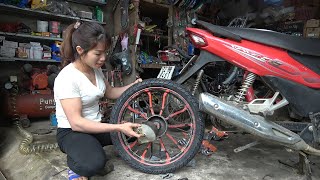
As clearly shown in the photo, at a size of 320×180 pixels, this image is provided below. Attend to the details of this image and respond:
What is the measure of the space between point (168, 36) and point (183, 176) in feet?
10.3

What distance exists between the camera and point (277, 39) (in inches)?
63.7

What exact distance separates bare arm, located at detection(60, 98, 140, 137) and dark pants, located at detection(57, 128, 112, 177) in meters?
0.10

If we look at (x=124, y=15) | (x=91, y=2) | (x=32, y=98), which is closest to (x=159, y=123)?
(x=32, y=98)

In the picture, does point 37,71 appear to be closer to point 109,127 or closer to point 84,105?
point 84,105

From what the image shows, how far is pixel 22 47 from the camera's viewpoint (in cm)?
361

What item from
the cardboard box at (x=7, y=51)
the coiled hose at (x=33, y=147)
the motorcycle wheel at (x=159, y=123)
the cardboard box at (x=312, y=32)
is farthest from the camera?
the cardboard box at (x=312, y=32)

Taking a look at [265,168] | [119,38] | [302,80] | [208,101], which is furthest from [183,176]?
[119,38]

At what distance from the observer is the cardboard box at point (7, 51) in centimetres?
342

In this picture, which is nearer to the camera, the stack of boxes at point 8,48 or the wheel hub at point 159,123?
the wheel hub at point 159,123

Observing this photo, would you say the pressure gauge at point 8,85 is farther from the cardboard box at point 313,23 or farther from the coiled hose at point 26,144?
the cardboard box at point 313,23

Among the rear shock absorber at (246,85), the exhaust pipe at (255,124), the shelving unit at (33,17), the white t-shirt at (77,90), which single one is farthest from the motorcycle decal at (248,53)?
the shelving unit at (33,17)

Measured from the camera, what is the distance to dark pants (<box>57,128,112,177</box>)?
1437 millimetres

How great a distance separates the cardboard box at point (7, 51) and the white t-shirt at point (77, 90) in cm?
235

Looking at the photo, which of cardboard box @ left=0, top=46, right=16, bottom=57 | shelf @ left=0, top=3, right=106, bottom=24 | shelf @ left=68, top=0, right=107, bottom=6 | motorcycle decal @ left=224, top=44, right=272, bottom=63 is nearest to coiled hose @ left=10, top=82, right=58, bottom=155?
cardboard box @ left=0, top=46, right=16, bottom=57
